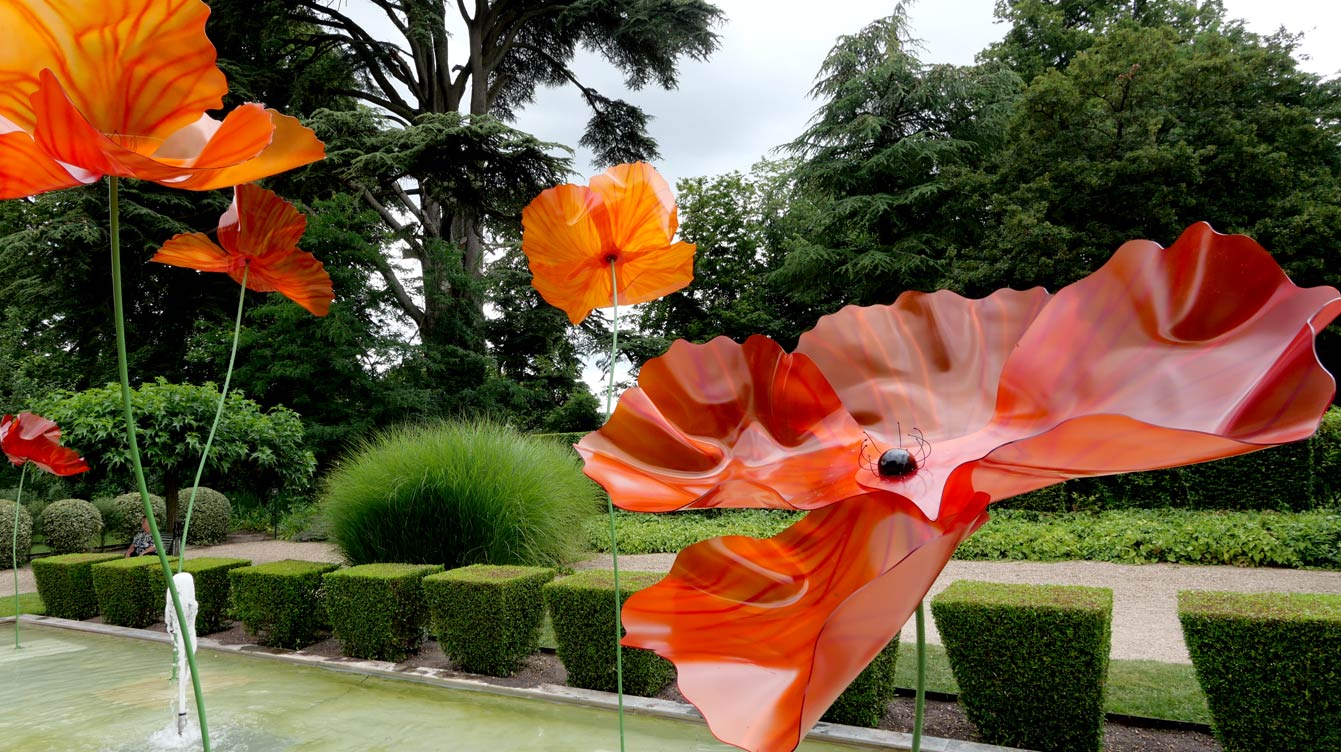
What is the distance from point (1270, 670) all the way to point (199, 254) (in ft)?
12.5

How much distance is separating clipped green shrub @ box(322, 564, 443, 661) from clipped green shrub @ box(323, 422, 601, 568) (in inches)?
50.5

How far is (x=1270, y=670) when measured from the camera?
2.98m

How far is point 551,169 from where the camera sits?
12500mm

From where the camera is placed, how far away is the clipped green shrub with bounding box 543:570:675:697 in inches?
170

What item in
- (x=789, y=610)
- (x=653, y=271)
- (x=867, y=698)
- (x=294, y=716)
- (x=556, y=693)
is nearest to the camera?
(x=789, y=610)

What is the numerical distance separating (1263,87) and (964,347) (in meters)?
17.0

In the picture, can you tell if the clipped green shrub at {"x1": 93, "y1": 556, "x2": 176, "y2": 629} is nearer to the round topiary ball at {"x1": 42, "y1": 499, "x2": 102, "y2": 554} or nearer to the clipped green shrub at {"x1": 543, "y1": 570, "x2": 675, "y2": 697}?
the clipped green shrub at {"x1": 543, "y1": 570, "x2": 675, "y2": 697}

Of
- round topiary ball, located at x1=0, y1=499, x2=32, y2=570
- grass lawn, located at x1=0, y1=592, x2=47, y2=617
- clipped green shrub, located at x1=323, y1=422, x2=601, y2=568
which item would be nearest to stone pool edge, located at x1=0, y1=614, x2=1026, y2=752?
clipped green shrub, located at x1=323, y1=422, x2=601, y2=568

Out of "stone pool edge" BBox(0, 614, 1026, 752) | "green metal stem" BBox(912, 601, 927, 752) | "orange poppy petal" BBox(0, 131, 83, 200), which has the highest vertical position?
"orange poppy petal" BBox(0, 131, 83, 200)

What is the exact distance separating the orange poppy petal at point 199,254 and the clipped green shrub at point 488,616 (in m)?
3.78

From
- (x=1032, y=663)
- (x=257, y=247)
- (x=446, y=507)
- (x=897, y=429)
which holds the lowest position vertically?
(x=1032, y=663)

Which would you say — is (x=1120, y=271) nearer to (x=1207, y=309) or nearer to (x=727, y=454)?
(x=1207, y=309)

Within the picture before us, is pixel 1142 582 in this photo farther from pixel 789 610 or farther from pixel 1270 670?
pixel 789 610

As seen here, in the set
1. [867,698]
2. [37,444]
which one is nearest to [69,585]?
[37,444]
